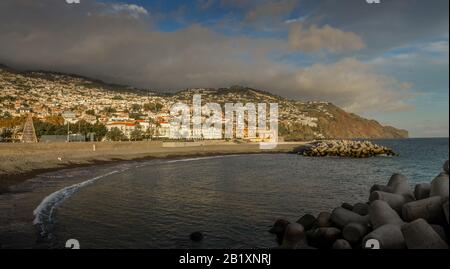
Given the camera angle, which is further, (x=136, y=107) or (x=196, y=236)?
(x=136, y=107)

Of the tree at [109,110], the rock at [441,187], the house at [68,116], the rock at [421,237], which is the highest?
the tree at [109,110]

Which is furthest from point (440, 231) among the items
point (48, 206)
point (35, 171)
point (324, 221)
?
point (35, 171)

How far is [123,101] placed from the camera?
17462 centimetres

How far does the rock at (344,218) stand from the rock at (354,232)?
615mm

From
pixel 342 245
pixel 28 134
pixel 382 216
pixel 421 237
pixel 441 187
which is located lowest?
pixel 342 245

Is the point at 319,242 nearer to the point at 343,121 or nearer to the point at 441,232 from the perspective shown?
the point at 441,232

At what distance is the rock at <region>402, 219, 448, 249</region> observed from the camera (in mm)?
6059

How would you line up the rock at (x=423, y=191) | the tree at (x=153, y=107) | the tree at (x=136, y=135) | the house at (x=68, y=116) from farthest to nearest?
the tree at (x=153, y=107) < the tree at (x=136, y=135) < the house at (x=68, y=116) < the rock at (x=423, y=191)

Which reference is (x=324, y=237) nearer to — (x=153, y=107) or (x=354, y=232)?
(x=354, y=232)

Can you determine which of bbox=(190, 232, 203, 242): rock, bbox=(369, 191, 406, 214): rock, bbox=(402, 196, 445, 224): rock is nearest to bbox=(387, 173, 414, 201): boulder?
bbox=(369, 191, 406, 214): rock

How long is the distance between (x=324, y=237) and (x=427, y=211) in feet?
6.74

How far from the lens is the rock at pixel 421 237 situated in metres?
6.06

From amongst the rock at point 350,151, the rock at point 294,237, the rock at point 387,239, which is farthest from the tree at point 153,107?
the rock at point 387,239

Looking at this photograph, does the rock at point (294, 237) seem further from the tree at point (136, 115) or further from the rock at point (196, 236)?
the tree at point (136, 115)
